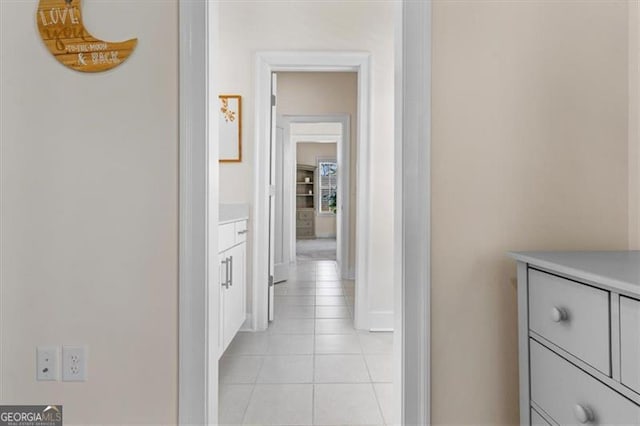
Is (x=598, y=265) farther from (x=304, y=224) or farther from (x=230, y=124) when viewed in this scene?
(x=304, y=224)

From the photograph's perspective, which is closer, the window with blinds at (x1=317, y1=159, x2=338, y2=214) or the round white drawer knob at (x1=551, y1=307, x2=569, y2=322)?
the round white drawer knob at (x1=551, y1=307, x2=569, y2=322)

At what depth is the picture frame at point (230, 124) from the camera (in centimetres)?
278

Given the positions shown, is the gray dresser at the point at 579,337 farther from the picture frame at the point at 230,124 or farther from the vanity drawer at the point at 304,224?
the vanity drawer at the point at 304,224

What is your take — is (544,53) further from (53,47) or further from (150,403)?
(150,403)

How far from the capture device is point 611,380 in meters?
0.79

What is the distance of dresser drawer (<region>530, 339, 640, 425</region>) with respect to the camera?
776 millimetres

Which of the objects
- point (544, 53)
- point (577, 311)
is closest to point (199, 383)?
point (577, 311)

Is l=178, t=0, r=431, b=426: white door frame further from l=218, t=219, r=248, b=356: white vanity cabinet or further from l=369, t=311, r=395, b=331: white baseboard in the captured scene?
l=369, t=311, r=395, b=331: white baseboard

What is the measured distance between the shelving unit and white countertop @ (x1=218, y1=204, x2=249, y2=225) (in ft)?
22.4

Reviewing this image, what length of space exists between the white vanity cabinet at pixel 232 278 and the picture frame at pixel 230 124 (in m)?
0.60

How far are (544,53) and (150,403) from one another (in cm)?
182

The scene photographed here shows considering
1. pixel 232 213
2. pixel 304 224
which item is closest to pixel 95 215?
pixel 232 213

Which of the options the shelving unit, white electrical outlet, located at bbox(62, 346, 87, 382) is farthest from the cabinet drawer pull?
the shelving unit

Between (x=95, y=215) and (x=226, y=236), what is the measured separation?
2.78ft
